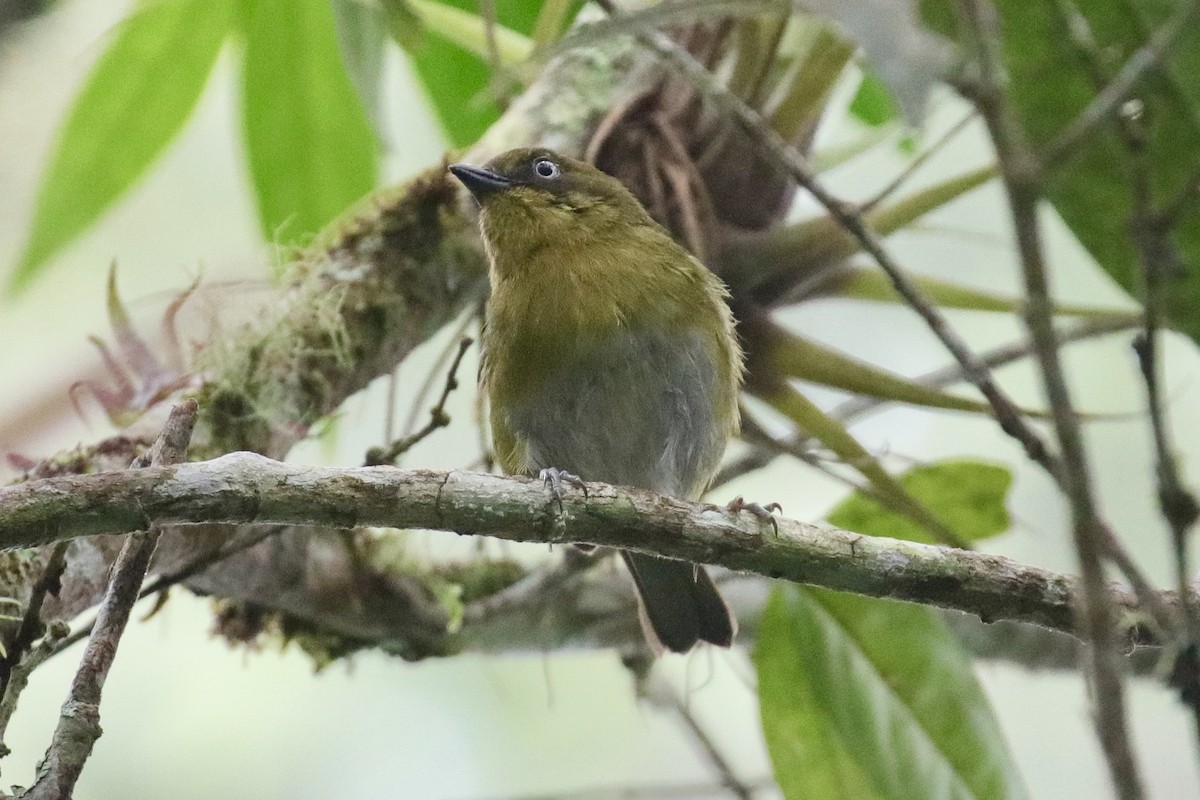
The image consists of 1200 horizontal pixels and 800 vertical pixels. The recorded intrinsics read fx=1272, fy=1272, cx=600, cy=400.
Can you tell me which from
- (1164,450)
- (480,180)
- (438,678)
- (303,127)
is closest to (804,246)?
(480,180)

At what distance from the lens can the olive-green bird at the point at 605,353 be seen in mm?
2826

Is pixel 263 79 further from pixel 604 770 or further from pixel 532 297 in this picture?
pixel 604 770

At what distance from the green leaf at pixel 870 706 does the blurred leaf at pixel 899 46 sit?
148 centimetres

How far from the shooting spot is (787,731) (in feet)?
8.74

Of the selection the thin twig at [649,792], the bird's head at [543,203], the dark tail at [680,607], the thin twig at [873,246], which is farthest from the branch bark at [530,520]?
A: the bird's head at [543,203]

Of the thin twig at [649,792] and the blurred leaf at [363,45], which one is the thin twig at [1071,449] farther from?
the thin twig at [649,792]

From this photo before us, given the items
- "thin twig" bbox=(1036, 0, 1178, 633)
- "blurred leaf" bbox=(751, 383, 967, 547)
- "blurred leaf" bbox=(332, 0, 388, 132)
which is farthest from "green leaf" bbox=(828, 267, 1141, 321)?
"blurred leaf" bbox=(332, 0, 388, 132)

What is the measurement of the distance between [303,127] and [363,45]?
59 cm

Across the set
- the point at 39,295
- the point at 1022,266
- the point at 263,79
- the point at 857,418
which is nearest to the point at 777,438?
the point at 857,418

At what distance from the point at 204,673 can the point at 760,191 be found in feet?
9.40

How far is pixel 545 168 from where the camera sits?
304 cm

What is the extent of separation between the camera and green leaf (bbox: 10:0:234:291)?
3.10 m

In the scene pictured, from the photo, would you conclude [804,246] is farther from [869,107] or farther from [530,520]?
[530,520]

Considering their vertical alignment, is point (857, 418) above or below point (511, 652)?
above
